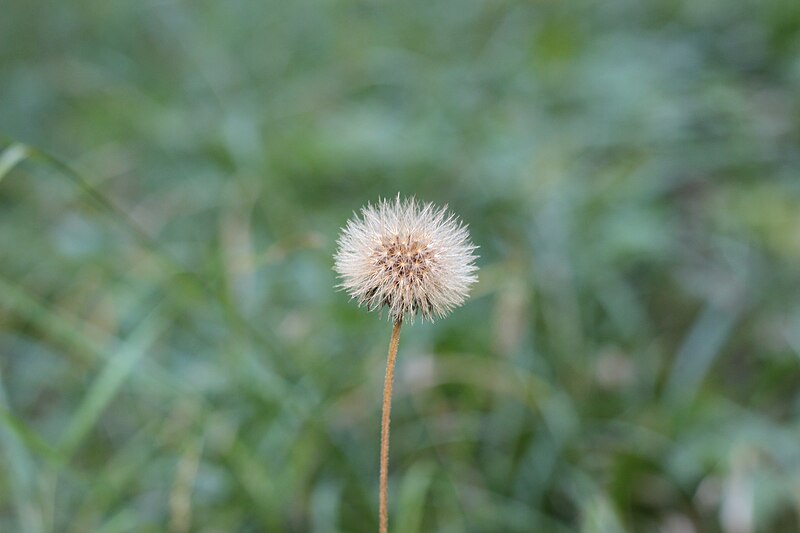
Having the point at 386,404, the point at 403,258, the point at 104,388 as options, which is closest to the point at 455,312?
the point at 104,388

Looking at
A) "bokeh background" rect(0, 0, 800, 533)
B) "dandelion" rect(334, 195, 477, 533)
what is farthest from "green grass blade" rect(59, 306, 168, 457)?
"dandelion" rect(334, 195, 477, 533)

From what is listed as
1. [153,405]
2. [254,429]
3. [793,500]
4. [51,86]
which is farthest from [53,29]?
[793,500]

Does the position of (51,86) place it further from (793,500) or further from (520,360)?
(793,500)

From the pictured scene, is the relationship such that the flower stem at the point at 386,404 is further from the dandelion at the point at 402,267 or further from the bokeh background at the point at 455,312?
the bokeh background at the point at 455,312

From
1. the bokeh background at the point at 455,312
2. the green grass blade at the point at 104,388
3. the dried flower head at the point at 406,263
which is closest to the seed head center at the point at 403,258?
the dried flower head at the point at 406,263

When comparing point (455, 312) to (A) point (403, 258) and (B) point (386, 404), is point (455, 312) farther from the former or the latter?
(B) point (386, 404)

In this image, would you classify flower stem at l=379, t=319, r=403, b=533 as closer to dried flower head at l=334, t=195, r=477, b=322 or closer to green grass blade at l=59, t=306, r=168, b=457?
dried flower head at l=334, t=195, r=477, b=322
